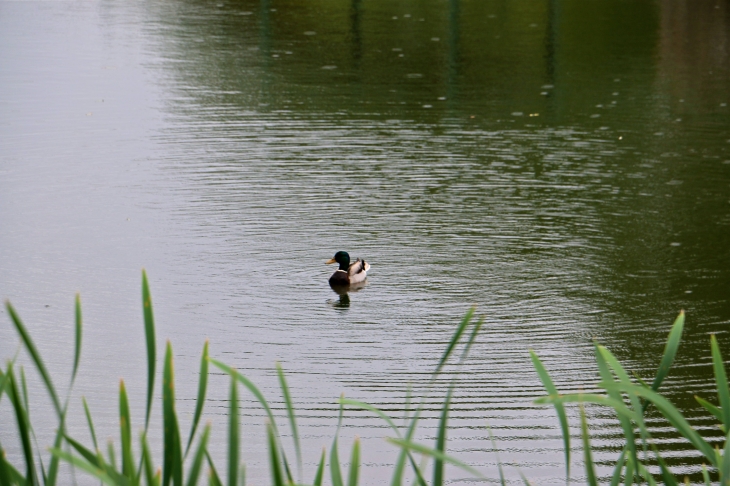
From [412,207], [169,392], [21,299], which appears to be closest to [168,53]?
[412,207]

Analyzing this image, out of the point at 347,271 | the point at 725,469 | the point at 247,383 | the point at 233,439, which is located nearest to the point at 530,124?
the point at 347,271

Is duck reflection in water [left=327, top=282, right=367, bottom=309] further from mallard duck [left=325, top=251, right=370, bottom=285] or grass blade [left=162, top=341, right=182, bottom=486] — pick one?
grass blade [left=162, top=341, right=182, bottom=486]

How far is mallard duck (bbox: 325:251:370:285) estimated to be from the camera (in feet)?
29.7

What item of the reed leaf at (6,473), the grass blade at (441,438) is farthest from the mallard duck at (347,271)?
the reed leaf at (6,473)

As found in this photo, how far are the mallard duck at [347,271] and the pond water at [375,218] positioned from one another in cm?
14

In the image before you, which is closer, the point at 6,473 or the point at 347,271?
the point at 6,473

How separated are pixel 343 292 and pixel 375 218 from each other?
2063 mm

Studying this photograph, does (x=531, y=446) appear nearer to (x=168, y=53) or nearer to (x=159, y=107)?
(x=159, y=107)

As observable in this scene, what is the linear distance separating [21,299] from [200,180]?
376 centimetres

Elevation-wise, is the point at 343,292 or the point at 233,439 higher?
the point at 233,439

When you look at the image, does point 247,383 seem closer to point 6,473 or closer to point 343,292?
point 6,473

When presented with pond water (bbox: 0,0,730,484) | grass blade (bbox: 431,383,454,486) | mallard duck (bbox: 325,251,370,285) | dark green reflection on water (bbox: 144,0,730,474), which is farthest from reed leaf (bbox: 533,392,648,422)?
mallard duck (bbox: 325,251,370,285)

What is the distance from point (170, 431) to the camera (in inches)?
81.7

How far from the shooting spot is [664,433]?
6.55 m
